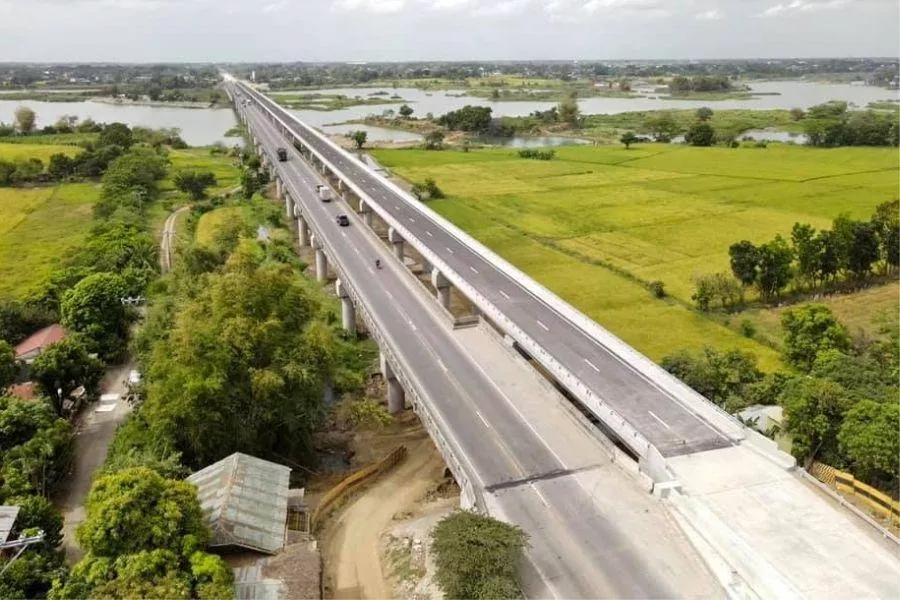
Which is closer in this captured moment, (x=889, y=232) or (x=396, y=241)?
(x=889, y=232)

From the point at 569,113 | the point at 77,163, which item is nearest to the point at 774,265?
the point at 77,163

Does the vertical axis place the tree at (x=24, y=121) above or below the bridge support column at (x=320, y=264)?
above

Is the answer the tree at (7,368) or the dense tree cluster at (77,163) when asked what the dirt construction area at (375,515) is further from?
the dense tree cluster at (77,163)

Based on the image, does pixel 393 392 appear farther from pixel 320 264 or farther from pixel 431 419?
pixel 320 264

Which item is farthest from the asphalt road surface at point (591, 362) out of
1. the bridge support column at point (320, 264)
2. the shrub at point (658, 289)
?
the shrub at point (658, 289)

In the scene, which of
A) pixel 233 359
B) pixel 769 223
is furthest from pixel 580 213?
pixel 233 359

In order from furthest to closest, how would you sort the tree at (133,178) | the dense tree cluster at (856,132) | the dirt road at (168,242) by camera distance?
the dense tree cluster at (856,132) → the tree at (133,178) → the dirt road at (168,242)

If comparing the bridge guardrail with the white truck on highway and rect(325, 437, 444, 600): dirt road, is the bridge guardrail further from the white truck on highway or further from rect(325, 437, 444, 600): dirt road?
the white truck on highway
